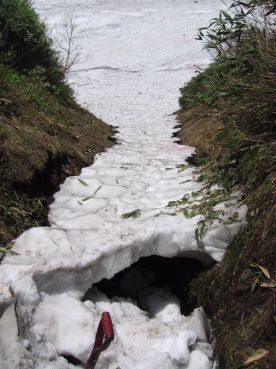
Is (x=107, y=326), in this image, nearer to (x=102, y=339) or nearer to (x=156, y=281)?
(x=102, y=339)

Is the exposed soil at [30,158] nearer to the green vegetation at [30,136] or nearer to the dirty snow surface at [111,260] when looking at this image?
the green vegetation at [30,136]

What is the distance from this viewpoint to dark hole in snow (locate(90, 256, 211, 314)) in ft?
10.1

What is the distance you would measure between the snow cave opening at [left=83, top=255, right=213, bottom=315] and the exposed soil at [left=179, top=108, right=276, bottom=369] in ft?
0.52

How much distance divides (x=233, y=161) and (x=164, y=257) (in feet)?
4.48

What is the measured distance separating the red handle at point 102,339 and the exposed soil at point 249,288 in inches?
27.5

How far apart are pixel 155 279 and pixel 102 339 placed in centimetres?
102

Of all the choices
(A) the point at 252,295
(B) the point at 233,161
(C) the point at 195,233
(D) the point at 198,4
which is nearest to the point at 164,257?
(C) the point at 195,233

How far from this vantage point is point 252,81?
12.6 feet

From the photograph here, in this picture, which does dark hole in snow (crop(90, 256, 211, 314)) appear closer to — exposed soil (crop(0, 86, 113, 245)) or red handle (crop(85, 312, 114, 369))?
red handle (crop(85, 312, 114, 369))

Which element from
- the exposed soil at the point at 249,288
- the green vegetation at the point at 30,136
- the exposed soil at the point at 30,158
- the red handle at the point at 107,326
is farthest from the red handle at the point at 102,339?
the exposed soil at the point at 30,158

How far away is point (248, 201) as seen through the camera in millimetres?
3219

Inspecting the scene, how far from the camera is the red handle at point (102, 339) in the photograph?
2287mm

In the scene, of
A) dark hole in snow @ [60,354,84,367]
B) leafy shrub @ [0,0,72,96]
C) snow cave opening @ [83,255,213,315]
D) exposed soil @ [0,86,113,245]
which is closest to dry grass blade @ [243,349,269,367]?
snow cave opening @ [83,255,213,315]

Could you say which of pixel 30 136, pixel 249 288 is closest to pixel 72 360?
pixel 249 288
